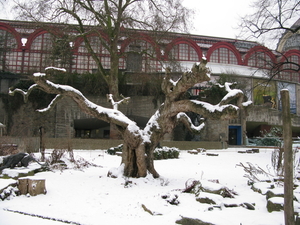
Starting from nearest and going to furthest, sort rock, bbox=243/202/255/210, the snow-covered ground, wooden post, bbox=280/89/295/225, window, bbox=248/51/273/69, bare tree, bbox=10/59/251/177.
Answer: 1. wooden post, bbox=280/89/295/225
2. the snow-covered ground
3. rock, bbox=243/202/255/210
4. bare tree, bbox=10/59/251/177
5. window, bbox=248/51/273/69

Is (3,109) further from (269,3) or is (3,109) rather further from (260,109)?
(260,109)

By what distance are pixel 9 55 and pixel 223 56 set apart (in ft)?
85.3

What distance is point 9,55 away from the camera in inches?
1177

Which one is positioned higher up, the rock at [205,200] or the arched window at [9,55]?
the arched window at [9,55]

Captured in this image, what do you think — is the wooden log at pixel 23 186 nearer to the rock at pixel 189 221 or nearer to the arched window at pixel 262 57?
the rock at pixel 189 221

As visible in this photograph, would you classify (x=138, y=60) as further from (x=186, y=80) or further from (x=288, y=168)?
(x=288, y=168)

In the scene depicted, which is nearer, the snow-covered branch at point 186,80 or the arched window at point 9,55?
the snow-covered branch at point 186,80

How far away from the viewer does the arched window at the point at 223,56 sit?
3766 cm

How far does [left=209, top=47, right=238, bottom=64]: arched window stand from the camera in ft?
124

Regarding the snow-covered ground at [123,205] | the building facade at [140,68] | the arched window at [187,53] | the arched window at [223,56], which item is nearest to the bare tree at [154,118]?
the snow-covered ground at [123,205]

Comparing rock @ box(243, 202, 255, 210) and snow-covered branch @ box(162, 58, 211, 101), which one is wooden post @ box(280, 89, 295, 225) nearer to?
rock @ box(243, 202, 255, 210)

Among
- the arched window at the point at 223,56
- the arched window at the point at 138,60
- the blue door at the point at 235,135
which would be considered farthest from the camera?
the arched window at the point at 223,56

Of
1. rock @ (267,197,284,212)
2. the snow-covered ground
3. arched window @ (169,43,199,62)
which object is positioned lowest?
the snow-covered ground

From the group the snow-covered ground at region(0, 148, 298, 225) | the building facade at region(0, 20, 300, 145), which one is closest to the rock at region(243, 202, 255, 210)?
the snow-covered ground at region(0, 148, 298, 225)
